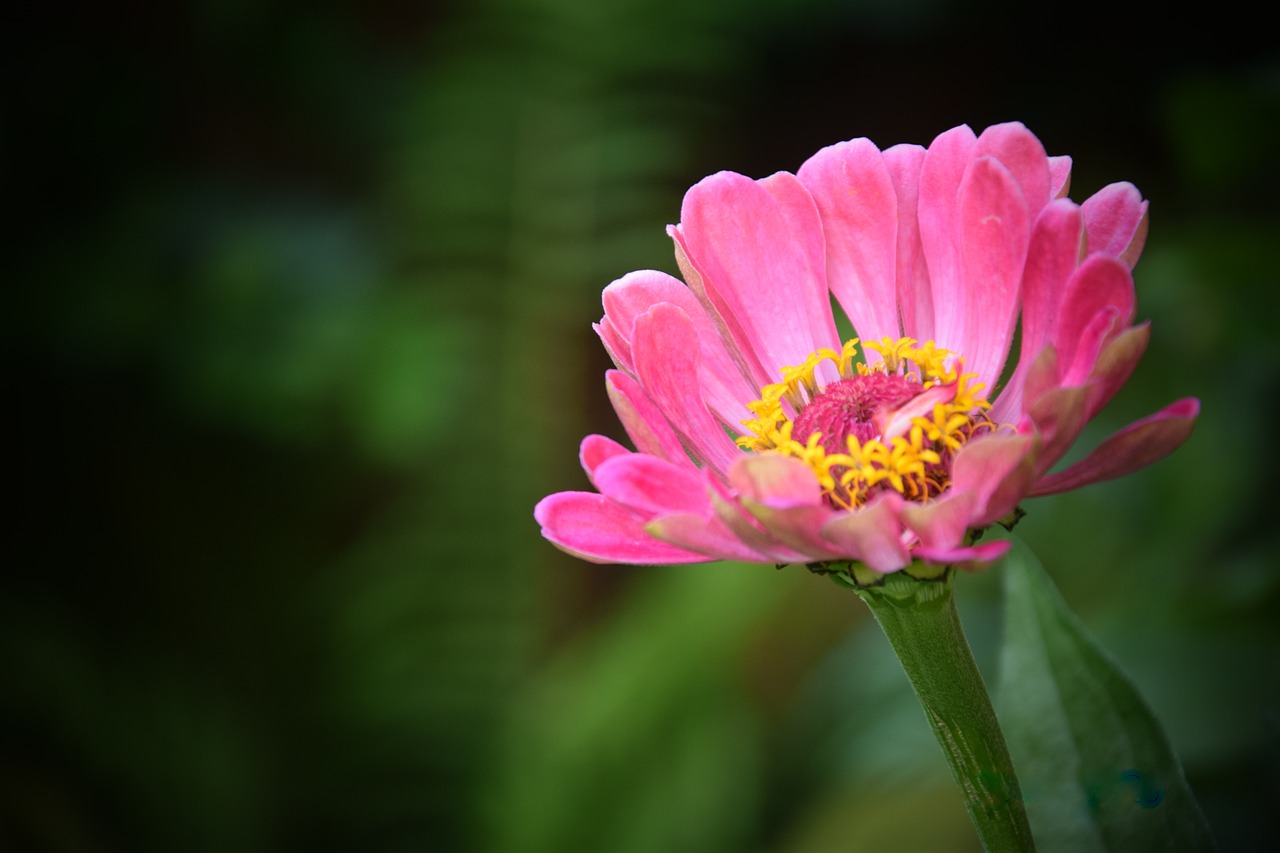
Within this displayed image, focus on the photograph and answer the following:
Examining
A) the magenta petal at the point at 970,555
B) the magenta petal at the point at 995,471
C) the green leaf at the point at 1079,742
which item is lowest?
the green leaf at the point at 1079,742

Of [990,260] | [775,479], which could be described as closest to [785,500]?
[775,479]

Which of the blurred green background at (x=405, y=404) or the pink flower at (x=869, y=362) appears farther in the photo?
the blurred green background at (x=405, y=404)

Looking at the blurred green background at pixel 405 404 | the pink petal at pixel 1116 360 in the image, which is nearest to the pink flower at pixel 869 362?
the pink petal at pixel 1116 360

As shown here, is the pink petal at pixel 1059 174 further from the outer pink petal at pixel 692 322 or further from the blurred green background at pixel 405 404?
the blurred green background at pixel 405 404

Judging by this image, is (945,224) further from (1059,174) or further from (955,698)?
(955,698)

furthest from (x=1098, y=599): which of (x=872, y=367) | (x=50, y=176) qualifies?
(x=50, y=176)

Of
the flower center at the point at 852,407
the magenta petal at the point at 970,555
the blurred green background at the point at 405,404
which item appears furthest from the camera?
the blurred green background at the point at 405,404

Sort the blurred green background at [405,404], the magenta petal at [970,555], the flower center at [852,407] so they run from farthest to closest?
the blurred green background at [405,404] < the flower center at [852,407] < the magenta petal at [970,555]
